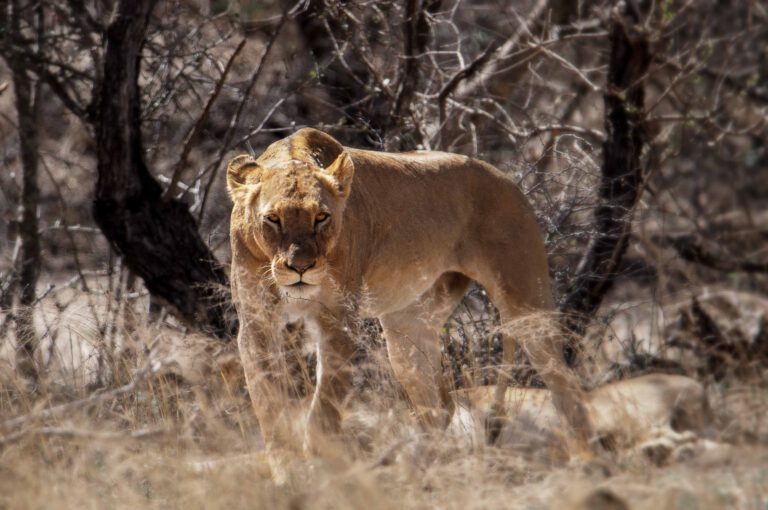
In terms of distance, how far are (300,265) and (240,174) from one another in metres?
0.70

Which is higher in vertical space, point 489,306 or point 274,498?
point 489,306

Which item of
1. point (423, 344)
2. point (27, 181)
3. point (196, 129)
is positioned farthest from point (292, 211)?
point (27, 181)

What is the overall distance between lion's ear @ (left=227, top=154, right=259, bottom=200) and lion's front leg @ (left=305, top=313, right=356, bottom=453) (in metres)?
0.71

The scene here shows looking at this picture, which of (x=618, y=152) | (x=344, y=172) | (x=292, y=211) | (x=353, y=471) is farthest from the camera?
(x=618, y=152)

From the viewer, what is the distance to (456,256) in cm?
623

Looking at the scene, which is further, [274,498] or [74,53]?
[74,53]

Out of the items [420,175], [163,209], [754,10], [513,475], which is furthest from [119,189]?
[754,10]

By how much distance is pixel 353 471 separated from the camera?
3.55 metres

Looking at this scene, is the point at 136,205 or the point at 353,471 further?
the point at 136,205

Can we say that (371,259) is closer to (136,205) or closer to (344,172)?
(344,172)

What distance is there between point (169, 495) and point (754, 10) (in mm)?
11870

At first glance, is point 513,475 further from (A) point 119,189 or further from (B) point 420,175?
(A) point 119,189

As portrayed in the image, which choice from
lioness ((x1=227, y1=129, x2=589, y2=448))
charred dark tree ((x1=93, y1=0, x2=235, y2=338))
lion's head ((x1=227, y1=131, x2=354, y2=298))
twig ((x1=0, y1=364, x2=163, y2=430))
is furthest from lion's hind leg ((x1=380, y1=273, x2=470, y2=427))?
twig ((x1=0, y1=364, x2=163, y2=430))

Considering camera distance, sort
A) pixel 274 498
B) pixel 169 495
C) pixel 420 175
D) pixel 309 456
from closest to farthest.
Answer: pixel 274 498, pixel 169 495, pixel 309 456, pixel 420 175
